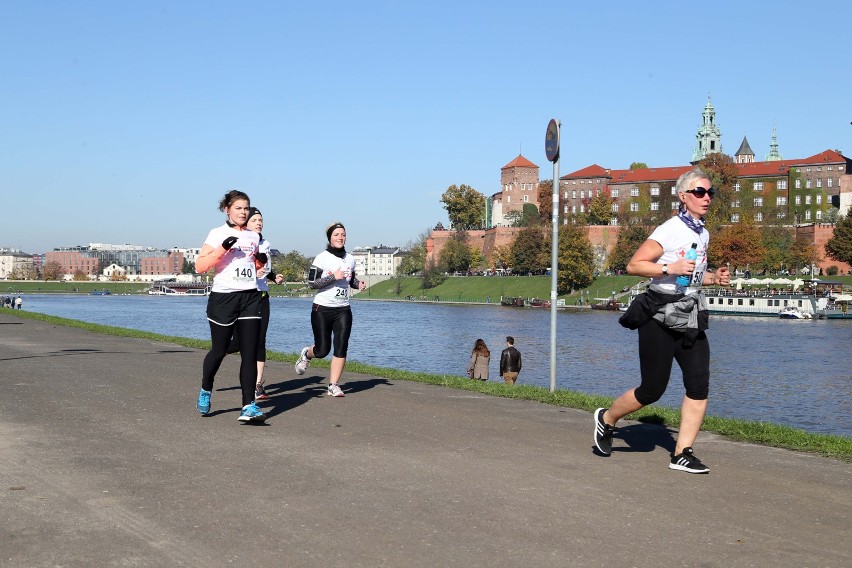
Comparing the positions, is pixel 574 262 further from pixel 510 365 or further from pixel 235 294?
pixel 235 294

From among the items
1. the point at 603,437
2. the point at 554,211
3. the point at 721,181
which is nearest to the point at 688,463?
the point at 603,437

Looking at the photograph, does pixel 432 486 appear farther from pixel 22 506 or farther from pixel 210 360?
pixel 210 360

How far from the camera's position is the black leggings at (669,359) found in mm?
6883

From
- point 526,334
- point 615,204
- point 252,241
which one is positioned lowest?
point 526,334

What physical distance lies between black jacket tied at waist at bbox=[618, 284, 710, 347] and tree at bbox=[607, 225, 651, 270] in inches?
4414

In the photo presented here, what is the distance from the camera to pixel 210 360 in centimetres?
906

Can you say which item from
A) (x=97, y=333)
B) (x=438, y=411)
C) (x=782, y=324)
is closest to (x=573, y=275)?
(x=782, y=324)

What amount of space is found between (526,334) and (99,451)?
55913mm

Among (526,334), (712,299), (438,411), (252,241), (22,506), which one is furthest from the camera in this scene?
(712,299)

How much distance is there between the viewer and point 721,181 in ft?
397

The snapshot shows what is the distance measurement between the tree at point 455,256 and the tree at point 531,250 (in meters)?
15.9

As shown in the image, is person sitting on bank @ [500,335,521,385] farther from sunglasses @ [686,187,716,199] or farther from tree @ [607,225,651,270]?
tree @ [607,225,651,270]

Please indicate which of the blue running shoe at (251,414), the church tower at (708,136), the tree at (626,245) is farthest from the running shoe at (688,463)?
the church tower at (708,136)

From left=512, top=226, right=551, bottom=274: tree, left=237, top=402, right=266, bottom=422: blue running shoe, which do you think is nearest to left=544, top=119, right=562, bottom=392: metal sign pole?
left=237, top=402, right=266, bottom=422: blue running shoe
